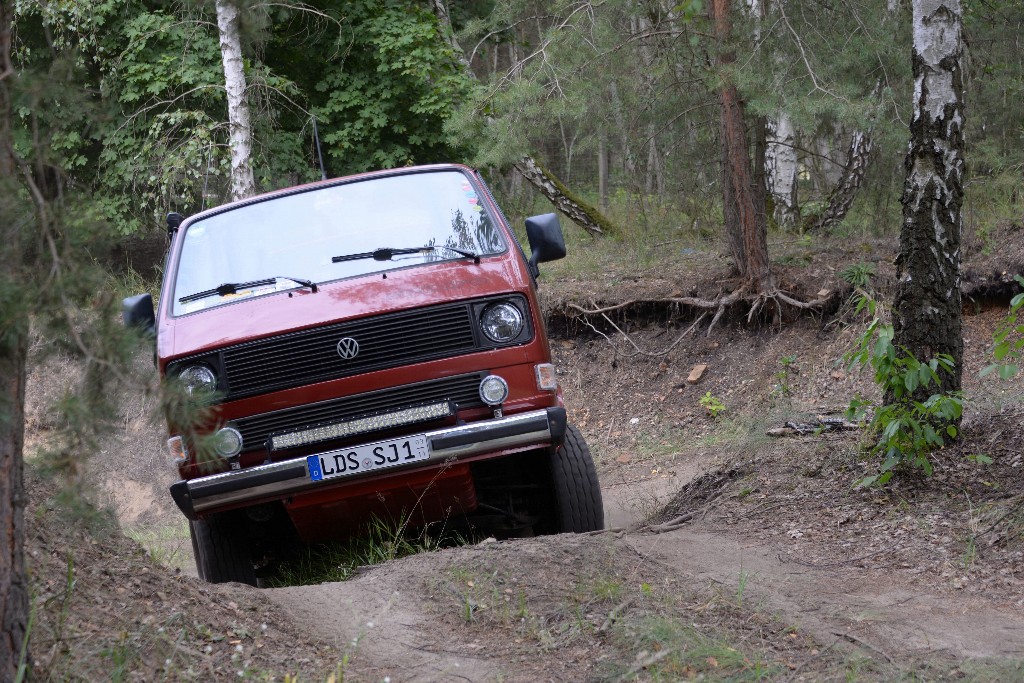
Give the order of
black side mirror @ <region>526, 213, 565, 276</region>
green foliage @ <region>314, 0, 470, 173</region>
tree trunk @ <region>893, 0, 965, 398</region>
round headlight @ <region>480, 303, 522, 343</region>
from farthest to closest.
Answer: green foliage @ <region>314, 0, 470, 173</region> → black side mirror @ <region>526, 213, 565, 276</region> → tree trunk @ <region>893, 0, 965, 398</region> → round headlight @ <region>480, 303, 522, 343</region>

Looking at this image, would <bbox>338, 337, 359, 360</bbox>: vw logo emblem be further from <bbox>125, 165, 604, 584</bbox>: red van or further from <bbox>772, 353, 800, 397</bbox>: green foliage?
<bbox>772, 353, 800, 397</bbox>: green foliage

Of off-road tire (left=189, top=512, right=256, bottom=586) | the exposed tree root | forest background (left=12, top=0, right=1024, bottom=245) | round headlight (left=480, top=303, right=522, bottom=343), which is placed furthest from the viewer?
the exposed tree root

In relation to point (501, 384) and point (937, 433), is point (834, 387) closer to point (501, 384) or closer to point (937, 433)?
point (937, 433)

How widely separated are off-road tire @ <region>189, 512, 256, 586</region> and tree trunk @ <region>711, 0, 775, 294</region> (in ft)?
19.9

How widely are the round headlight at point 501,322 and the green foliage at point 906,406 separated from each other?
179 cm

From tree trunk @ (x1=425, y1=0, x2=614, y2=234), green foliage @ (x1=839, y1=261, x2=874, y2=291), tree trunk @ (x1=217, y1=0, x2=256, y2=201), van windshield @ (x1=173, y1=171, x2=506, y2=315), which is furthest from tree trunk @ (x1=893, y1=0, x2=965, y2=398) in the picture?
tree trunk @ (x1=217, y1=0, x2=256, y2=201)

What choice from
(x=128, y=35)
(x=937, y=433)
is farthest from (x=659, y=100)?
(x=128, y=35)

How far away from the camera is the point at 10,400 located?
258 centimetres

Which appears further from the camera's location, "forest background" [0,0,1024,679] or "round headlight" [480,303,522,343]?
"round headlight" [480,303,522,343]

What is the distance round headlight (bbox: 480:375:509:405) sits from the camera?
477cm

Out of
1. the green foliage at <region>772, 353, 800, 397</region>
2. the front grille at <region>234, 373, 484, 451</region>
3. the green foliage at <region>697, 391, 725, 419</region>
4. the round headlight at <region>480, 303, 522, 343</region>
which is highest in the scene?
the round headlight at <region>480, 303, 522, 343</region>

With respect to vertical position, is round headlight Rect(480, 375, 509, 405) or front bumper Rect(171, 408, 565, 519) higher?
round headlight Rect(480, 375, 509, 405)

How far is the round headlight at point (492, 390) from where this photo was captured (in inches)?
188

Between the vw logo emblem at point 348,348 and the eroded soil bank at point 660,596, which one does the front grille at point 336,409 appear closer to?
the vw logo emblem at point 348,348
